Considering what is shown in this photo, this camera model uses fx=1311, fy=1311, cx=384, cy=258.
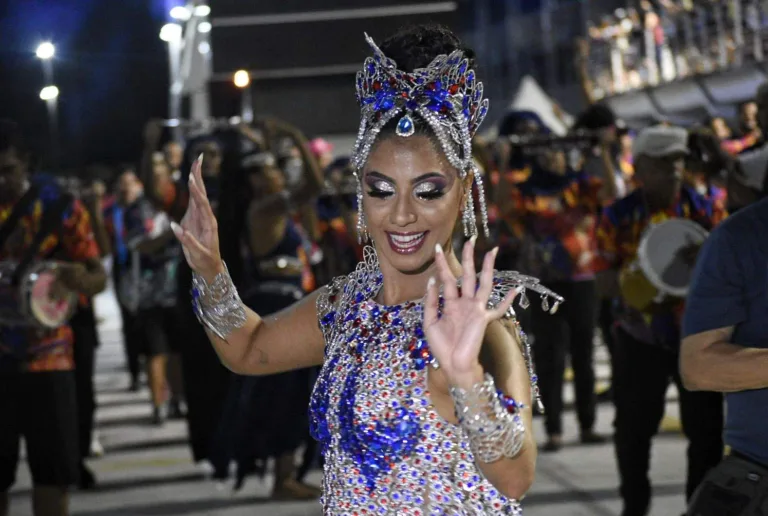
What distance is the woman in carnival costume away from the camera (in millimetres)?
2600

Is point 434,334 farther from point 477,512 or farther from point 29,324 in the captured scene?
point 29,324

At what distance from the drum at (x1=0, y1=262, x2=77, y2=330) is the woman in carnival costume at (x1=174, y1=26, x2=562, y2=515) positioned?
9.87 ft

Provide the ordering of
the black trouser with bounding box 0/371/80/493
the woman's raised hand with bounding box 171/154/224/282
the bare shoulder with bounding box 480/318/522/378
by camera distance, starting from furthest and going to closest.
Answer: the black trouser with bounding box 0/371/80/493
the woman's raised hand with bounding box 171/154/224/282
the bare shoulder with bounding box 480/318/522/378

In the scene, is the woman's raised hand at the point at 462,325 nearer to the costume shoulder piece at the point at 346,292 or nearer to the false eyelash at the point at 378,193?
the false eyelash at the point at 378,193

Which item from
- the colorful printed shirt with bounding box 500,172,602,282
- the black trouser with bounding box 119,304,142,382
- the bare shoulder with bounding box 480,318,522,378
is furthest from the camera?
the black trouser with bounding box 119,304,142,382

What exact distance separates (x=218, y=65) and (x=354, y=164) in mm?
36807

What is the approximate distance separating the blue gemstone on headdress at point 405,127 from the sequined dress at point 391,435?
1.25ft

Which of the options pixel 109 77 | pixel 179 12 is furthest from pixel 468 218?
pixel 109 77

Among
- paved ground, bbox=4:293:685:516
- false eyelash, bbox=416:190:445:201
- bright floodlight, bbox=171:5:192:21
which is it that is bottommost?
paved ground, bbox=4:293:685:516

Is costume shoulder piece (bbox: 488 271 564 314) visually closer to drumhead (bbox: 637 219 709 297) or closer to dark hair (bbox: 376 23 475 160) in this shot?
dark hair (bbox: 376 23 475 160)

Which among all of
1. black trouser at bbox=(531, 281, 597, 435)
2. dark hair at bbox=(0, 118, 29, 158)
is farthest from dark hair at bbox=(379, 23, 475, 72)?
black trouser at bbox=(531, 281, 597, 435)

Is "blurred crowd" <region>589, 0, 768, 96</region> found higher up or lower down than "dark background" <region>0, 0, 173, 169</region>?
lower down

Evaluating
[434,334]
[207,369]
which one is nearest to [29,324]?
[207,369]

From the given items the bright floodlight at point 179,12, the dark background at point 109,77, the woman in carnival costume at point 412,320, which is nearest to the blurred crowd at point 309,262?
the woman in carnival costume at point 412,320
